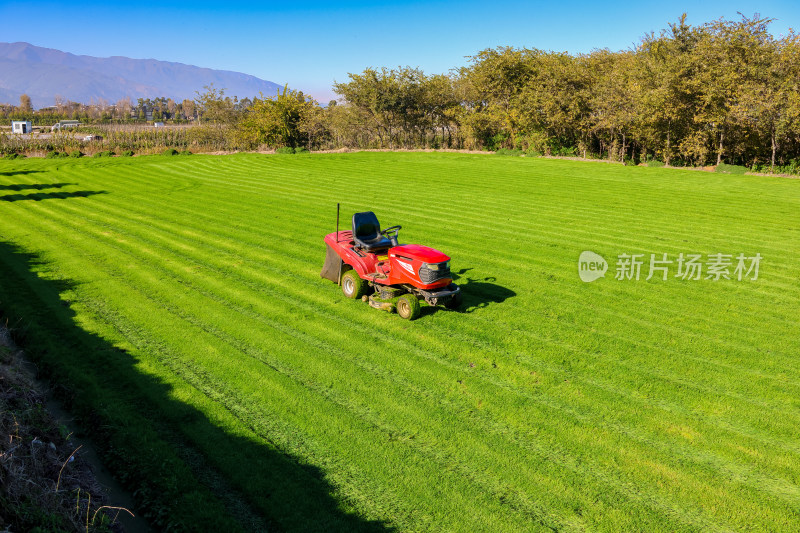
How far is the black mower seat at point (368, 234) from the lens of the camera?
904 centimetres

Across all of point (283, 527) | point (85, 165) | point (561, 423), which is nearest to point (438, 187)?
point (561, 423)

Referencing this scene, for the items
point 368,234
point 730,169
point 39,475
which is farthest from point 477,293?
point 730,169

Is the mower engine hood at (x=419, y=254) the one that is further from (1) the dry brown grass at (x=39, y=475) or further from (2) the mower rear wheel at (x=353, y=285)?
(1) the dry brown grass at (x=39, y=475)

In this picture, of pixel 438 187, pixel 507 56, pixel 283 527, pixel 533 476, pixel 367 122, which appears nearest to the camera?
pixel 283 527

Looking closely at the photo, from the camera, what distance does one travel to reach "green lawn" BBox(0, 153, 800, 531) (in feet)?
14.8

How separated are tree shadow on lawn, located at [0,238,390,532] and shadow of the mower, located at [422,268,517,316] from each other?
4.37 metres

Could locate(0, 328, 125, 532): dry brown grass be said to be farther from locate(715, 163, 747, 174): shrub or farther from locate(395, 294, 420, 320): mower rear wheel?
locate(715, 163, 747, 174): shrub

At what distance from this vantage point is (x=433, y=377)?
6.59 meters

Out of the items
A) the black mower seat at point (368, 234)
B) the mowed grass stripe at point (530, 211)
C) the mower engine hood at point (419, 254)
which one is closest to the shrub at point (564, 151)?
the mowed grass stripe at point (530, 211)

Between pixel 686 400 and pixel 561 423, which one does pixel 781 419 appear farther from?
pixel 561 423

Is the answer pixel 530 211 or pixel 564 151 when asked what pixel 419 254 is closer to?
pixel 530 211

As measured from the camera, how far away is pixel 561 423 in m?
5.63

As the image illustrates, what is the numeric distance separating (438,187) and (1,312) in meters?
17.8

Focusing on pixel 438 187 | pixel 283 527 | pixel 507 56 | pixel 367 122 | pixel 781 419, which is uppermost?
pixel 507 56
